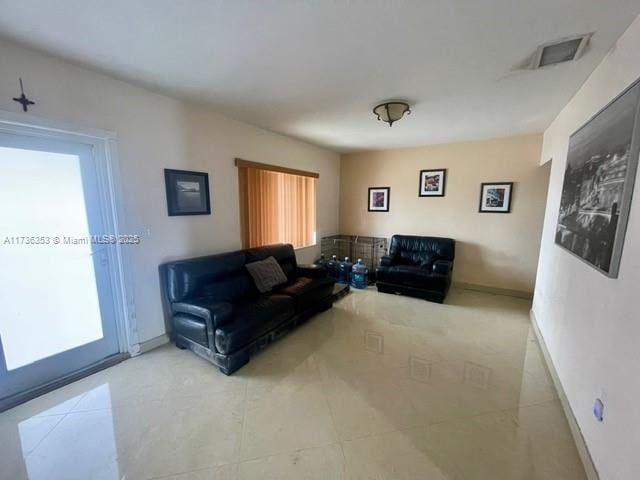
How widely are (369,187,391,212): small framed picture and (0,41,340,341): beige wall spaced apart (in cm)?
236

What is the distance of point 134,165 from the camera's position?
2414 millimetres

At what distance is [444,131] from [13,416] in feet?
17.0

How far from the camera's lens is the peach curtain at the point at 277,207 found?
357cm

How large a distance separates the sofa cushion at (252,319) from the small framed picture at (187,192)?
1.17 meters

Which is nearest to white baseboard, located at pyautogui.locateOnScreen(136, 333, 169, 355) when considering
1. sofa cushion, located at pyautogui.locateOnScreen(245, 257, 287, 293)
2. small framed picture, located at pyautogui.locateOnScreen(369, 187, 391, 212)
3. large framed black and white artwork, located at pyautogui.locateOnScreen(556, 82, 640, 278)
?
sofa cushion, located at pyautogui.locateOnScreen(245, 257, 287, 293)

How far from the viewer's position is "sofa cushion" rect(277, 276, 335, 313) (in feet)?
9.99

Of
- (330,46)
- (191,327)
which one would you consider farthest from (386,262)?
(330,46)

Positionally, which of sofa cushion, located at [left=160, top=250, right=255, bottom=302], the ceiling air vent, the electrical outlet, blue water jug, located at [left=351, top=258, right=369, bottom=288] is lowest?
blue water jug, located at [left=351, top=258, right=369, bottom=288]

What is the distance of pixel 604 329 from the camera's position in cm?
147

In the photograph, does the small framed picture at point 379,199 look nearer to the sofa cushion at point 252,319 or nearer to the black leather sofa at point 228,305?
the black leather sofa at point 228,305

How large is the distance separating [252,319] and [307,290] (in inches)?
35.5

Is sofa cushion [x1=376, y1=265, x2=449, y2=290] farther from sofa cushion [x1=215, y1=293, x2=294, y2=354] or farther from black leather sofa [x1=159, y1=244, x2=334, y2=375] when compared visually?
sofa cushion [x1=215, y1=293, x2=294, y2=354]

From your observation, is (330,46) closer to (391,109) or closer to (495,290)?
(391,109)

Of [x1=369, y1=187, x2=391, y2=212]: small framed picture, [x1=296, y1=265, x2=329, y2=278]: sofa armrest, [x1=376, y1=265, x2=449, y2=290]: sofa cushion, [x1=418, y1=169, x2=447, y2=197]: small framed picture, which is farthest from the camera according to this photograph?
[x1=369, y1=187, x2=391, y2=212]: small framed picture
